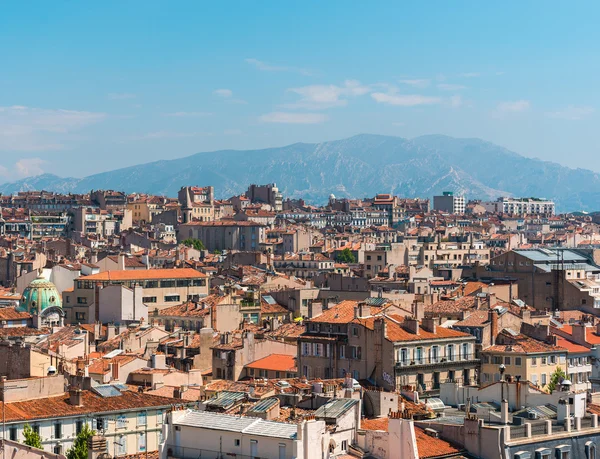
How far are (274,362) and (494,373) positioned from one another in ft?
32.7

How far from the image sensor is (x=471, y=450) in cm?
3089

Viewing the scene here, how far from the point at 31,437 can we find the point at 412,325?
18.7m

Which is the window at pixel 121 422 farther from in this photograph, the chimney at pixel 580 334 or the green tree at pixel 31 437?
the chimney at pixel 580 334

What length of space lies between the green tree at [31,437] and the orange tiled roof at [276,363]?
1980 centimetres

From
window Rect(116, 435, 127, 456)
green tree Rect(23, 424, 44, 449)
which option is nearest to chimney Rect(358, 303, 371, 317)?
window Rect(116, 435, 127, 456)

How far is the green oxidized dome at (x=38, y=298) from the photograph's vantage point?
7819 centimetres

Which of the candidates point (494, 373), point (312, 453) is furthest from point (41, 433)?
point (494, 373)

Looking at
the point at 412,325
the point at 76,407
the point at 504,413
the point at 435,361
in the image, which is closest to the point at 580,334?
the point at 435,361

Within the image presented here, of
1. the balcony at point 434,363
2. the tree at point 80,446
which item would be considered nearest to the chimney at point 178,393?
the tree at point 80,446

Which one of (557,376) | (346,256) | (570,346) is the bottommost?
(346,256)

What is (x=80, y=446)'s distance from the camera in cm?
3444

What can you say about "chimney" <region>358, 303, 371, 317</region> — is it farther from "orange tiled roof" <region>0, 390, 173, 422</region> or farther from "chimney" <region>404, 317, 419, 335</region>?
"orange tiled roof" <region>0, 390, 173, 422</region>

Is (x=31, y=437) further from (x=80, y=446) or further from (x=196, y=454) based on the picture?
(x=196, y=454)

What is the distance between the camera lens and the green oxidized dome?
3078 inches
